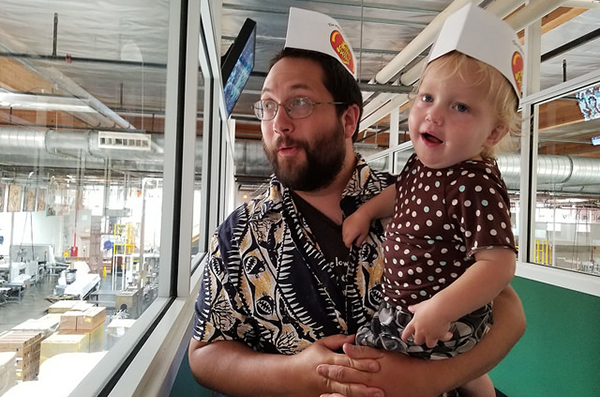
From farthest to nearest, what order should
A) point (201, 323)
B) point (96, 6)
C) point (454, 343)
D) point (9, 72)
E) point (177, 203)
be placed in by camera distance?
1. point (177, 203)
2. point (96, 6)
3. point (201, 323)
4. point (454, 343)
5. point (9, 72)

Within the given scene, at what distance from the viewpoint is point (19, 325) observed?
2.77 ft

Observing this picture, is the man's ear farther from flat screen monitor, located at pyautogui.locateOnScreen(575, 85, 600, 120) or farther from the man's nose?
flat screen monitor, located at pyautogui.locateOnScreen(575, 85, 600, 120)

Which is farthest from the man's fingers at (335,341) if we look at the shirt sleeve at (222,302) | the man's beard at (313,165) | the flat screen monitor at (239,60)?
the flat screen monitor at (239,60)

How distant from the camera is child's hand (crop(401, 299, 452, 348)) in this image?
83 centimetres

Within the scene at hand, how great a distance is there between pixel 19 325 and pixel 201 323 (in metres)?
0.42

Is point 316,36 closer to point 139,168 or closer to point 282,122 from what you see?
point 282,122

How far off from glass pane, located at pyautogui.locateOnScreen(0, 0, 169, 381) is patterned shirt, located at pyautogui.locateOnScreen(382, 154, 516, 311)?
844mm

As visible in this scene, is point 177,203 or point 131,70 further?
point 131,70

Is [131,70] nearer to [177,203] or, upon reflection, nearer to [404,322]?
[177,203]

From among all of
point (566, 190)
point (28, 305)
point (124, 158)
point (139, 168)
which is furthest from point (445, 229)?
point (566, 190)

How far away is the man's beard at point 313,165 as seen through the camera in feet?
3.73

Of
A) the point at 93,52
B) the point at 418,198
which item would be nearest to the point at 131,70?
the point at 93,52

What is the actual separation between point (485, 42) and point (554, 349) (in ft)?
8.76

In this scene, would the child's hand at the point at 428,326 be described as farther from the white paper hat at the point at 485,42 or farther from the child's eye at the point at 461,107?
the white paper hat at the point at 485,42
